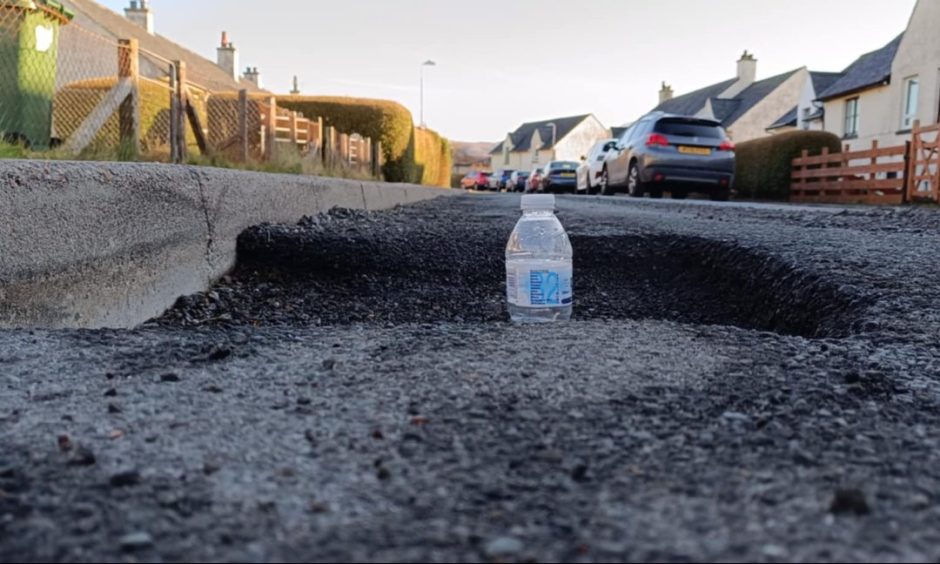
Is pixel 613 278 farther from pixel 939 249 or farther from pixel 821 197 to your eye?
pixel 821 197

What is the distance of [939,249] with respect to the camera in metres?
4.15

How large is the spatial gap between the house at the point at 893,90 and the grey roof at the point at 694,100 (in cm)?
1903

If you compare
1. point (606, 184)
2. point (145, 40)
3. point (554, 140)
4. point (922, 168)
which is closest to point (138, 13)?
point (145, 40)

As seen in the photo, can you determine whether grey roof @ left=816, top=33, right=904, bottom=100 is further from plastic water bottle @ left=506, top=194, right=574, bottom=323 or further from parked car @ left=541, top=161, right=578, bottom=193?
plastic water bottle @ left=506, top=194, right=574, bottom=323

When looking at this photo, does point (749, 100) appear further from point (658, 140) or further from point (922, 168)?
point (658, 140)

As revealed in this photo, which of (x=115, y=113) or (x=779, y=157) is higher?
(x=779, y=157)

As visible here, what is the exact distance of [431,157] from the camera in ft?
82.3

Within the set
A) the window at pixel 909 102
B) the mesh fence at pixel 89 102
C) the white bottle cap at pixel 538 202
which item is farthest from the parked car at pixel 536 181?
the white bottle cap at pixel 538 202

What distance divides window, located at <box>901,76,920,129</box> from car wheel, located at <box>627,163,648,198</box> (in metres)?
12.8

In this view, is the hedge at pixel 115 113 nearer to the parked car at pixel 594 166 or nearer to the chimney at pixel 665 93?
the parked car at pixel 594 166

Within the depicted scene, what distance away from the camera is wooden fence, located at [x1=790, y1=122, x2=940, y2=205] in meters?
14.9

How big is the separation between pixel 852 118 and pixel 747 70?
78.3 feet

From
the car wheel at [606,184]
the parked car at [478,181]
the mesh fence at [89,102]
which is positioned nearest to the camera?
the mesh fence at [89,102]

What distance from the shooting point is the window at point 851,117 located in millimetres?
27219
